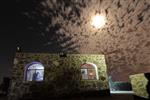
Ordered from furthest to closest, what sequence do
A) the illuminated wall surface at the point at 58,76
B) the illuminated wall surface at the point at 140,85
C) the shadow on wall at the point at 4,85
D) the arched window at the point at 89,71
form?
the shadow on wall at the point at 4,85, the arched window at the point at 89,71, the illuminated wall surface at the point at 58,76, the illuminated wall surface at the point at 140,85

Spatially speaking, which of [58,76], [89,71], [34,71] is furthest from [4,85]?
[89,71]

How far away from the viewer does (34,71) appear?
402 inches

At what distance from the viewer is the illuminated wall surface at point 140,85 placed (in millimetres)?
6109

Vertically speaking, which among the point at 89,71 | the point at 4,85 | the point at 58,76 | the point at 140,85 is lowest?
the point at 4,85

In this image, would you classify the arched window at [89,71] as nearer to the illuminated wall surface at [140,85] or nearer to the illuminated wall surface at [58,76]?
the illuminated wall surface at [58,76]

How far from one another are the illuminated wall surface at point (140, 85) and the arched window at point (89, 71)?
408 centimetres

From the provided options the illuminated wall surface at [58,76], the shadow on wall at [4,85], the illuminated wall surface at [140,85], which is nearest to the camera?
the illuminated wall surface at [140,85]

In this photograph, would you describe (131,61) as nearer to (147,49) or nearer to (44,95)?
(147,49)

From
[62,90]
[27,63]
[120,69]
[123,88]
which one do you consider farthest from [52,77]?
[120,69]

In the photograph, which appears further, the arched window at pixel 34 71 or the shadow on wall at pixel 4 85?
the shadow on wall at pixel 4 85

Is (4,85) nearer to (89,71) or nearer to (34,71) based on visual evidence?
(34,71)

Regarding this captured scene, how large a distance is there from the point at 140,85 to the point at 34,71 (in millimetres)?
7402

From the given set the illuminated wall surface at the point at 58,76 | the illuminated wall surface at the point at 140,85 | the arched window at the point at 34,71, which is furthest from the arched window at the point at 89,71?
the illuminated wall surface at the point at 140,85

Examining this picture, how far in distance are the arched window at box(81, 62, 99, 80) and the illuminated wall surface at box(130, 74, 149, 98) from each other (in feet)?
13.4
